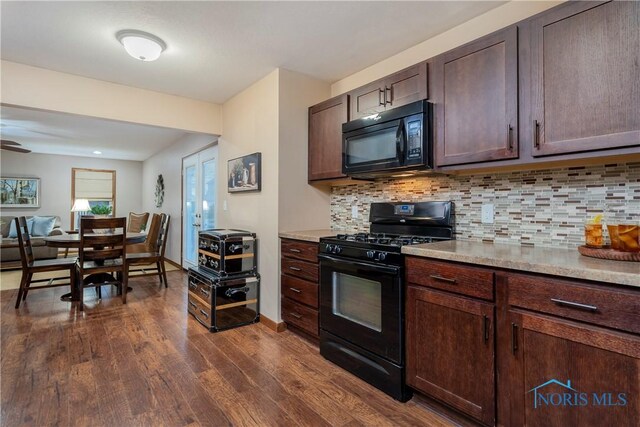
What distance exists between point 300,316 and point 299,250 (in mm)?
562

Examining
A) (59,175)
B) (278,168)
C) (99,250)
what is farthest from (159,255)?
(59,175)

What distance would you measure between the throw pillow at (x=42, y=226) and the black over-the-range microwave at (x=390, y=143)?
6630mm

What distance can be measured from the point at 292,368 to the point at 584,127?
219 cm

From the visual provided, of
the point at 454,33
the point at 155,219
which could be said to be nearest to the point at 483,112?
the point at 454,33

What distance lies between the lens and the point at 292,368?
2260 mm

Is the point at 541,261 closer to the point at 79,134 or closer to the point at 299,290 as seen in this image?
the point at 299,290

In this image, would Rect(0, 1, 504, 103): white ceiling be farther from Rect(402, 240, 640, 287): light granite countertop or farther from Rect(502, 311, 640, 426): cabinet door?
Rect(502, 311, 640, 426): cabinet door

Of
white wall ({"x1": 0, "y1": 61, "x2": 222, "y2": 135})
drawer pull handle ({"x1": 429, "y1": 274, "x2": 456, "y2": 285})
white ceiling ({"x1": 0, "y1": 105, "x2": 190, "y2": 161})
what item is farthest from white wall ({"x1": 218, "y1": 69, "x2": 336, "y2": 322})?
drawer pull handle ({"x1": 429, "y1": 274, "x2": 456, "y2": 285})

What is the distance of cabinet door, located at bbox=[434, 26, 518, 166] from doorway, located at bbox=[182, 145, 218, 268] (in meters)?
3.41

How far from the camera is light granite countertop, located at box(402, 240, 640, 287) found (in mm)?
1162

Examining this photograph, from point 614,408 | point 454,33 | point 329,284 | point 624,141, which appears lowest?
point 614,408

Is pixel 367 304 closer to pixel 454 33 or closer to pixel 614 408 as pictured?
pixel 614 408

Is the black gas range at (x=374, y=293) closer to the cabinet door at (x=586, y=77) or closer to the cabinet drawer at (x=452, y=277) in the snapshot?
the cabinet drawer at (x=452, y=277)

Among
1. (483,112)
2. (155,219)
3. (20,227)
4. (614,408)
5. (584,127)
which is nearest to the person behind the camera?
(614,408)
